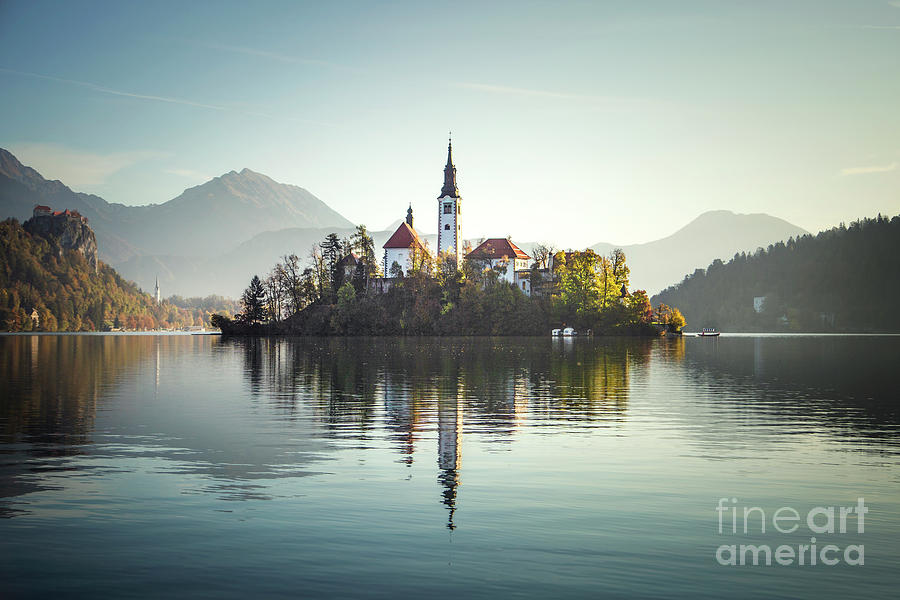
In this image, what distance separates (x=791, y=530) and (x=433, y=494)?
8291 millimetres

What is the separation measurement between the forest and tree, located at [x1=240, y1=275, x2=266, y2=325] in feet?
0.88

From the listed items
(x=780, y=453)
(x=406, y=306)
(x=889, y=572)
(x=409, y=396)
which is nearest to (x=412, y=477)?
(x=889, y=572)

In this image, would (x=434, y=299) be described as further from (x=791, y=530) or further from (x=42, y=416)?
(x=791, y=530)

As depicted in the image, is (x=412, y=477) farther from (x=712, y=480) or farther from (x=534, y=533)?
(x=712, y=480)

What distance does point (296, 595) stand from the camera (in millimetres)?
11664

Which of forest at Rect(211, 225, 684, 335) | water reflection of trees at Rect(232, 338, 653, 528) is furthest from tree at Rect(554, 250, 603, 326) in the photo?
water reflection of trees at Rect(232, 338, 653, 528)

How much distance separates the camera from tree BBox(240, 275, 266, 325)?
193m

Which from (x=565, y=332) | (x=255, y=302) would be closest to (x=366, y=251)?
(x=255, y=302)

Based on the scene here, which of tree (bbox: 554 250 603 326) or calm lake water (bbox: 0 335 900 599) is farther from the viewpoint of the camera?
tree (bbox: 554 250 603 326)

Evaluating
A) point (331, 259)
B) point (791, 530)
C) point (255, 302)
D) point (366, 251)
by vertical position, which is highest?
point (366, 251)

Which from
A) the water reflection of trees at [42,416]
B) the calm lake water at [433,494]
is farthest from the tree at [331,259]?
the calm lake water at [433,494]

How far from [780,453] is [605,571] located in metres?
14.6

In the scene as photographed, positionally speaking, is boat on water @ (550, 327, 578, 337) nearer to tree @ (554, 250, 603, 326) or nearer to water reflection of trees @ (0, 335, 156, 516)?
tree @ (554, 250, 603, 326)

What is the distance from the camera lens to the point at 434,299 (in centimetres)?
18900
